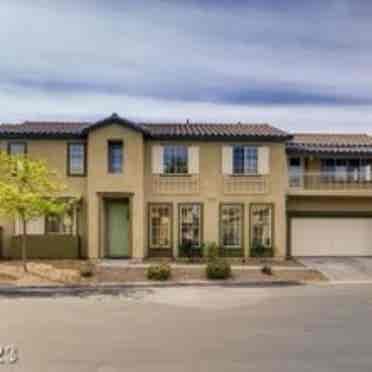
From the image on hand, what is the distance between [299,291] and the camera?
44.9 feet

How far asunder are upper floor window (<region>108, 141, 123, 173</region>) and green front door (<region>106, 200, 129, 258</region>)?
1723 millimetres

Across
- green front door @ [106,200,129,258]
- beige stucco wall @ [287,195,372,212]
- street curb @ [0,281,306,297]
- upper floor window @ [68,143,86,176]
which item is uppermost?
upper floor window @ [68,143,86,176]

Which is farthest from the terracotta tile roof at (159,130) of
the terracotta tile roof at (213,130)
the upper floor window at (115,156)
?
the upper floor window at (115,156)

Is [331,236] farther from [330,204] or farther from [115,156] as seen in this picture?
[115,156]

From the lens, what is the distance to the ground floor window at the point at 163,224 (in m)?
20.5

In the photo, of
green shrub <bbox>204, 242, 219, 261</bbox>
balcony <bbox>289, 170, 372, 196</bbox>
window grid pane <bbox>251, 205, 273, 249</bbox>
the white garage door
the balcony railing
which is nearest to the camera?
green shrub <bbox>204, 242, 219, 261</bbox>

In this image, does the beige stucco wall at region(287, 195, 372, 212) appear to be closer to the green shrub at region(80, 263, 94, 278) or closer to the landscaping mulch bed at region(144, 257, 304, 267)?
the landscaping mulch bed at region(144, 257, 304, 267)

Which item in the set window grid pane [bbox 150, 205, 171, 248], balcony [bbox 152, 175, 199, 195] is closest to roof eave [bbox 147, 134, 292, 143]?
balcony [bbox 152, 175, 199, 195]

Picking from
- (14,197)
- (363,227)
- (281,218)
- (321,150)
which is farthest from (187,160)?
(363,227)

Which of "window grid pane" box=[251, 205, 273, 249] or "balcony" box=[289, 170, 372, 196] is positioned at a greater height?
"balcony" box=[289, 170, 372, 196]

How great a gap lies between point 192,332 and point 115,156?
41.3ft

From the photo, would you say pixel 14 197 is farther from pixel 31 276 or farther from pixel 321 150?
pixel 321 150

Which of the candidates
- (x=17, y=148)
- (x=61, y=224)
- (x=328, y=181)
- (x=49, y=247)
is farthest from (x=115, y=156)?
(x=328, y=181)

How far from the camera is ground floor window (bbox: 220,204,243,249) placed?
20.6 meters
